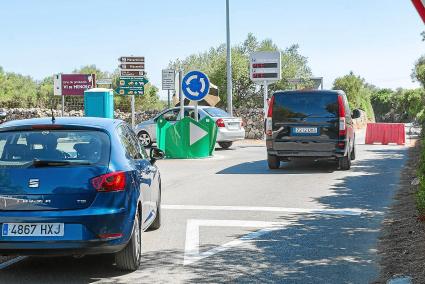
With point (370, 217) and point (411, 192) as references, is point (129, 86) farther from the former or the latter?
point (370, 217)

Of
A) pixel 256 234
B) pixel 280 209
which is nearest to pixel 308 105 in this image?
pixel 280 209

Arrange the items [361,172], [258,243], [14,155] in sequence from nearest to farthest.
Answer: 1. [14,155]
2. [258,243]
3. [361,172]

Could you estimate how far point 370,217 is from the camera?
356 inches

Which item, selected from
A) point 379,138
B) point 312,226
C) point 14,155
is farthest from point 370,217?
point 379,138

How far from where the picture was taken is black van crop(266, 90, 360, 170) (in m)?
14.9

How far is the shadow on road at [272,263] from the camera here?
19.2 feet

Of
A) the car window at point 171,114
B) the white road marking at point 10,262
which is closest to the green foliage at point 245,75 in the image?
the car window at point 171,114

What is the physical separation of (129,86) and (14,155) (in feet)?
54.9

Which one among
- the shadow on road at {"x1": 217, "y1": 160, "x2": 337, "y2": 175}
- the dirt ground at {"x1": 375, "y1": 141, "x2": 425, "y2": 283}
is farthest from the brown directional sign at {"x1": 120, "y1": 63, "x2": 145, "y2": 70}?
the dirt ground at {"x1": 375, "y1": 141, "x2": 425, "y2": 283}

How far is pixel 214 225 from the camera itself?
8531 millimetres

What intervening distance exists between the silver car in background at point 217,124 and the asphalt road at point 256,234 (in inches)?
358

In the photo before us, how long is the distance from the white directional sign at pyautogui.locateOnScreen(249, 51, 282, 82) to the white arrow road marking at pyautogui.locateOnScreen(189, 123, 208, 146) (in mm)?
9644

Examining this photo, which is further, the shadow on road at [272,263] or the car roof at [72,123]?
the car roof at [72,123]

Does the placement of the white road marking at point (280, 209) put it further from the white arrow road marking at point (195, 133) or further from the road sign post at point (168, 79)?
the road sign post at point (168, 79)
